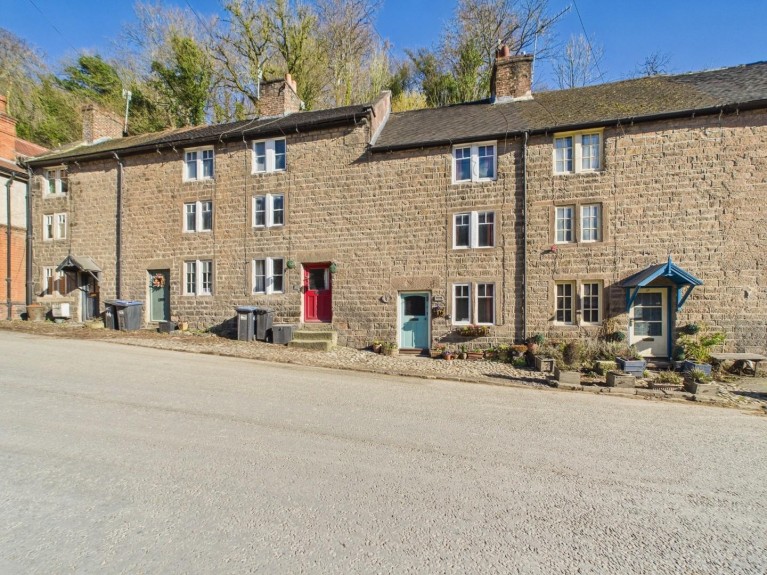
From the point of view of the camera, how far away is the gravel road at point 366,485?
2867 mm

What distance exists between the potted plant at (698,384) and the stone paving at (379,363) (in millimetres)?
170

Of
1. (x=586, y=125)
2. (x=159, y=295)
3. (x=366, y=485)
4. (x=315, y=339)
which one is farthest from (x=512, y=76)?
(x=159, y=295)

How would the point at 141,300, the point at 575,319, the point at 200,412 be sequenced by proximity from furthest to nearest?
the point at 141,300 < the point at 575,319 < the point at 200,412

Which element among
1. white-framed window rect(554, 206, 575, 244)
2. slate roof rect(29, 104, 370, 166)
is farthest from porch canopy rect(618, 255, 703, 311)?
slate roof rect(29, 104, 370, 166)

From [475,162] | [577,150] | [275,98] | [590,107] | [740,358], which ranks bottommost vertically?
[740,358]

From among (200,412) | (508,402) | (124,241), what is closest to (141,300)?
(124,241)

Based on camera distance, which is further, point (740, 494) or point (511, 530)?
point (740, 494)

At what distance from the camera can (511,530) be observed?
321cm

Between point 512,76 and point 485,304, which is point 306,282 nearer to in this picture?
point 485,304

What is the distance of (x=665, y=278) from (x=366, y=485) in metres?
12.4

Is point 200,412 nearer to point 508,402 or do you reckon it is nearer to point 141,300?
point 508,402

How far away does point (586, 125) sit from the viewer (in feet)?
42.4

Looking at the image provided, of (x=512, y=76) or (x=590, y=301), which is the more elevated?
(x=512, y=76)

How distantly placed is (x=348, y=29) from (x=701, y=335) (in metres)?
26.9
